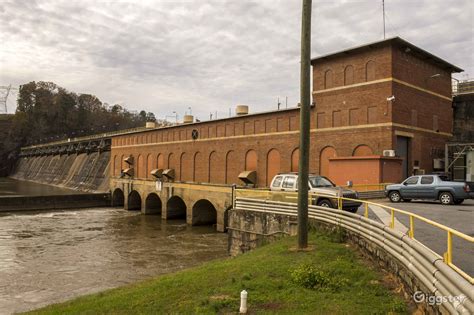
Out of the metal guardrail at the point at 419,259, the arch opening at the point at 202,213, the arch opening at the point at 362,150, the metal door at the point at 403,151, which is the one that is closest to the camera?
the metal guardrail at the point at 419,259

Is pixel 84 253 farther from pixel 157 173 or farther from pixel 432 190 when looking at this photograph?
pixel 157 173

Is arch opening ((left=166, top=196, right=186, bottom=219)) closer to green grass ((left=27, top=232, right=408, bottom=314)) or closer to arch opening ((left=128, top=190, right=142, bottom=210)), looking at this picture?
arch opening ((left=128, top=190, right=142, bottom=210))

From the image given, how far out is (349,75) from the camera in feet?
103

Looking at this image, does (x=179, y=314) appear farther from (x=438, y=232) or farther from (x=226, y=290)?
(x=438, y=232)

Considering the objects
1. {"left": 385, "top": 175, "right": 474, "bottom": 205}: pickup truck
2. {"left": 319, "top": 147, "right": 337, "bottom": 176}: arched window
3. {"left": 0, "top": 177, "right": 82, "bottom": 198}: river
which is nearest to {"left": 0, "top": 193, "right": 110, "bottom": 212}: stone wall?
{"left": 0, "top": 177, "right": 82, "bottom": 198}: river

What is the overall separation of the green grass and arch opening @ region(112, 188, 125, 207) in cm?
5343

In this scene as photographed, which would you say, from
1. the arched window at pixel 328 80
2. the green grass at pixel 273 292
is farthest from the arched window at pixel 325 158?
the green grass at pixel 273 292

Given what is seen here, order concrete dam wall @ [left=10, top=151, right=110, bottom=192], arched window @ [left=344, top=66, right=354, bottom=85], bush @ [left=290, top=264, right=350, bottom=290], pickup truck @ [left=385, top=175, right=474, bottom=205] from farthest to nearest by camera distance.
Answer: concrete dam wall @ [left=10, top=151, right=110, bottom=192]
arched window @ [left=344, top=66, right=354, bottom=85]
pickup truck @ [left=385, top=175, right=474, bottom=205]
bush @ [left=290, top=264, right=350, bottom=290]

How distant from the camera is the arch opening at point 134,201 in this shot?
56719 millimetres

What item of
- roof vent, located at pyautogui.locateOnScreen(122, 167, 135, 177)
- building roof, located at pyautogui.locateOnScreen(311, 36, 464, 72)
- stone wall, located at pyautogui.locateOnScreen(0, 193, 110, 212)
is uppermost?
building roof, located at pyautogui.locateOnScreen(311, 36, 464, 72)

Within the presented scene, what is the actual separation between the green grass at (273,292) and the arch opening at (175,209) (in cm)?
3602

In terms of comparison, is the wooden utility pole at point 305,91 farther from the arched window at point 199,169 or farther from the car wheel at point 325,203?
the arched window at point 199,169

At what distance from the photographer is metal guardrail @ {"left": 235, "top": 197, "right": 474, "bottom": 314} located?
4699 millimetres

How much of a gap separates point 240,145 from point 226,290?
3347 centimetres
